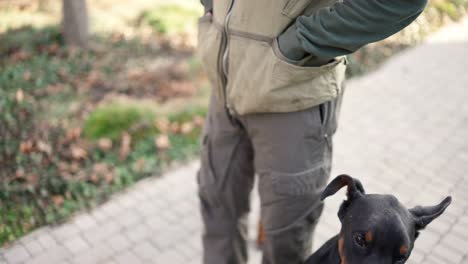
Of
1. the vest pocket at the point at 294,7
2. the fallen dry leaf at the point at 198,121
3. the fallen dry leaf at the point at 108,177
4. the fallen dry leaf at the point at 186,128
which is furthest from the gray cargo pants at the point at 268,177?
the fallen dry leaf at the point at 198,121

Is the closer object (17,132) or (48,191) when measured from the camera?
(48,191)

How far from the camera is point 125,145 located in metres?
4.60

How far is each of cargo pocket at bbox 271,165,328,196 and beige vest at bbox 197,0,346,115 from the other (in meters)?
0.34

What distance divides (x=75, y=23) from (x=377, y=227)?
5573mm

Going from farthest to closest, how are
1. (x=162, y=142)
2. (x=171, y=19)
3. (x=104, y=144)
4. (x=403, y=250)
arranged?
(x=171, y=19) < (x=162, y=142) < (x=104, y=144) < (x=403, y=250)

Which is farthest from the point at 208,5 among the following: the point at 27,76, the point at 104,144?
the point at 27,76

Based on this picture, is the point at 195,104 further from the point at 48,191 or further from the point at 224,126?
the point at 224,126

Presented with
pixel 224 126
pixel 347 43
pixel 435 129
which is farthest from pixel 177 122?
pixel 347 43

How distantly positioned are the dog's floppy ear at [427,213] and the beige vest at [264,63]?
2.19 feet

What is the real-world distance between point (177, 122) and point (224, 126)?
2694 millimetres

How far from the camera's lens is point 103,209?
391 centimetres

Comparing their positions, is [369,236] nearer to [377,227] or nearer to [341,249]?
[377,227]

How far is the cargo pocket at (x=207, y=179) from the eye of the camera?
8.44 feet

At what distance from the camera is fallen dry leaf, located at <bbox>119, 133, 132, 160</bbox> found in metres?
4.51
